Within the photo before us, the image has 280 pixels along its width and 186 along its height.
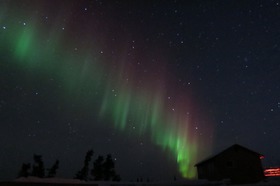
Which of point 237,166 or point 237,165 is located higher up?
point 237,165

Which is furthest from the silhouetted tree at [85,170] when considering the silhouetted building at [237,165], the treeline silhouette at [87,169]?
the silhouetted building at [237,165]

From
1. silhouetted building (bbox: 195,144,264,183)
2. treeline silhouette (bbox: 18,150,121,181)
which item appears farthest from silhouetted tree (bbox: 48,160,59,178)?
silhouetted building (bbox: 195,144,264,183)

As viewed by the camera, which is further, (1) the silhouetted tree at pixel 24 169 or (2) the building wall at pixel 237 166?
(1) the silhouetted tree at pixel 24 169

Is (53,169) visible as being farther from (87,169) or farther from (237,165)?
(237,165)

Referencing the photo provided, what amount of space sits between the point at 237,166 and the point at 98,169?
35.6 meters

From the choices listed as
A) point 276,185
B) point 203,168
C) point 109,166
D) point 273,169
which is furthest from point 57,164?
point 276,185

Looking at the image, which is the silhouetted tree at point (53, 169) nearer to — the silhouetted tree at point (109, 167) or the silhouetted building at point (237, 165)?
the silhouetted tree at point (109, 167)

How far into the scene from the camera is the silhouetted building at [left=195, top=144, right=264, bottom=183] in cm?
3185

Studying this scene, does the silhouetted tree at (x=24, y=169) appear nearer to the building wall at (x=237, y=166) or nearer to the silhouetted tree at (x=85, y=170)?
the silhouetted tree at (x=85, y=170)

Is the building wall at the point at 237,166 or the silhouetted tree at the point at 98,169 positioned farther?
the silhouetted tree at the point at 98,169

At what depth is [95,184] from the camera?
76.8 ft

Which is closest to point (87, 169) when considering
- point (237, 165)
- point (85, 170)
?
point (85, 170)

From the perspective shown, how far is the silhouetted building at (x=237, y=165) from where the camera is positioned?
31847 mm

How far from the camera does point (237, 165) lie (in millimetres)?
32312
